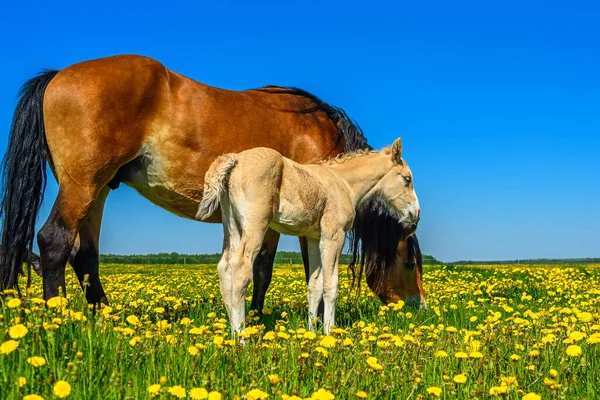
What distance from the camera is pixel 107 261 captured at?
51.8 m

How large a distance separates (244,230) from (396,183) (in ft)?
9.47

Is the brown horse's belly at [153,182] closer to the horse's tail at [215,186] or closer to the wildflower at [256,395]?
the horse's tail at [215,186]

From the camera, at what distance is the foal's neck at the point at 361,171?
26.9 feet

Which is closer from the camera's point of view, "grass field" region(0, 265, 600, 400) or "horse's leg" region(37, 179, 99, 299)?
"grass field" region(0, 265, 600, 400)

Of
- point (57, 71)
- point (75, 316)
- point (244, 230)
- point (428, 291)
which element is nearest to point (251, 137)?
point (244, 230)

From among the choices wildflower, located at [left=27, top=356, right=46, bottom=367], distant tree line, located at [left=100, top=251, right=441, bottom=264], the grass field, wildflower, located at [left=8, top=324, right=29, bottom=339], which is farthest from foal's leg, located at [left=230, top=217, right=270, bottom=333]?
distant tree line, located at [left=100, top=251, right=441, bottom=264]

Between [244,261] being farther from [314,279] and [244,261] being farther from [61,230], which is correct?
[61,230]

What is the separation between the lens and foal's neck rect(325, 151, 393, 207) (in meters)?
8.20

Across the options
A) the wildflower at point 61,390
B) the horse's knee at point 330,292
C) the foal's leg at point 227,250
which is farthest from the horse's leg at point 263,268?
the wildflower at point 61,390

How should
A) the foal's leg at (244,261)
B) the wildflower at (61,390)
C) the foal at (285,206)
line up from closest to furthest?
the wildflower at (61,390) < the foal's leg at (244,261) < the foal at (285,206)

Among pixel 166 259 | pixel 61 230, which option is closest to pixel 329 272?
pixel 61 230

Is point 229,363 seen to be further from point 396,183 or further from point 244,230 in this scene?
point 396,183

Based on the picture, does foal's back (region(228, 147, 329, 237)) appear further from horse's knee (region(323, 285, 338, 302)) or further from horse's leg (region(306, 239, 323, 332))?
horse's knee (region(323, 285, 338, 302))

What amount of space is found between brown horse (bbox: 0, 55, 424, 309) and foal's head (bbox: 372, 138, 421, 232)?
153cm
